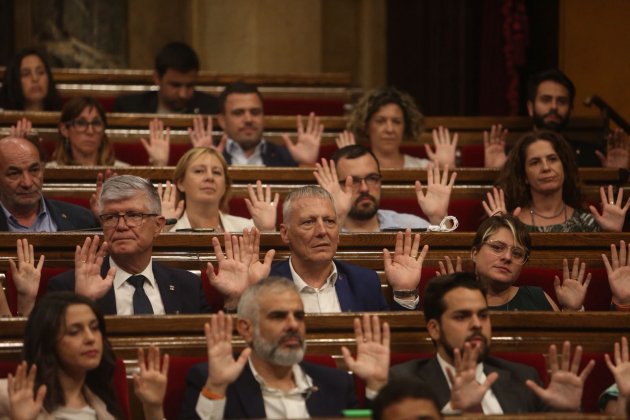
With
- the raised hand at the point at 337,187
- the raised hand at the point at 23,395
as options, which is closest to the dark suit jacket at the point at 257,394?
the raised hand at the point at 23,395

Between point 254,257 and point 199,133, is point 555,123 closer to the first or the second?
point 199,133

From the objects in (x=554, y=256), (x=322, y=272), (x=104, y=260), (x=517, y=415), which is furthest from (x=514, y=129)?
(x=517, y=415)

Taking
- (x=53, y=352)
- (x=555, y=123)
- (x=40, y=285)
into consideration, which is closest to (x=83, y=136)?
(x=40, y=285)

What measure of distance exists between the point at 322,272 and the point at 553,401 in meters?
0.55

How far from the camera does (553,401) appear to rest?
72.7 inches

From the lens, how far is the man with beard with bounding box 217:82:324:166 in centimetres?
319

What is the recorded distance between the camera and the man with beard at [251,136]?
10.5 ft

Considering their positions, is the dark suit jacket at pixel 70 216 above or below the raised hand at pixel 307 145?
below

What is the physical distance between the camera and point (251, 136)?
3.19m

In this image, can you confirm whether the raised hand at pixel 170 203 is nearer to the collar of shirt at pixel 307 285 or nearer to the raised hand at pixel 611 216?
the collar of shirt at pixel 307 285

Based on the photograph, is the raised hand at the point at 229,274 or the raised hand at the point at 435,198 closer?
the raised hand at the point at 229,274

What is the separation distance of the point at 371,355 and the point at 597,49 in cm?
225

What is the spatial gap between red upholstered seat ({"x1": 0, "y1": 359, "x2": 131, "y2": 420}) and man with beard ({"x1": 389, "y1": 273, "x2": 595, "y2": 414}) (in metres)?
0.40

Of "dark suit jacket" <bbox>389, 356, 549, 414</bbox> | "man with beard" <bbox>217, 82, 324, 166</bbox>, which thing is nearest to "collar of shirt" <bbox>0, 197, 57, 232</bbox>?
"man with beard" <bbox>217, 82, 324, 166</bbox>
